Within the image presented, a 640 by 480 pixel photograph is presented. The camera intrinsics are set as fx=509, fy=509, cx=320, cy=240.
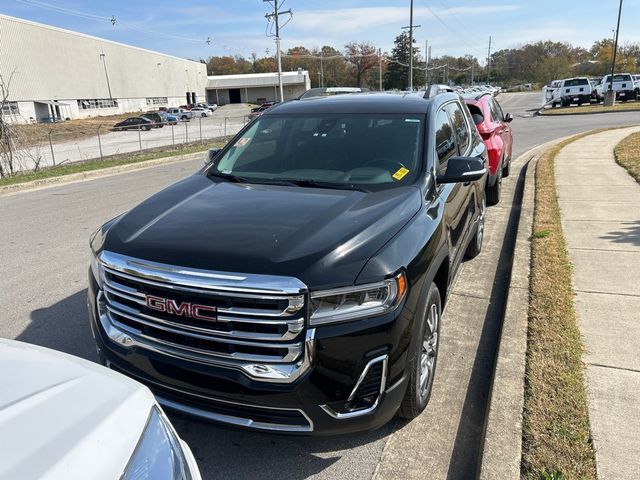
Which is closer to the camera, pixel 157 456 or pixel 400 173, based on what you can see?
pixel 157 456

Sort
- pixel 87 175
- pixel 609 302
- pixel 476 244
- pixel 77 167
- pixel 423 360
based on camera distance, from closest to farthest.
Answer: pixel 423 360, pixel 609 302, pixel 476 244, pixel 87 175, pixel 77 167

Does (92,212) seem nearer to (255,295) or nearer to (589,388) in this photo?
(255,295)

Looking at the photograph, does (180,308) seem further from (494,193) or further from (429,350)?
(494,193)

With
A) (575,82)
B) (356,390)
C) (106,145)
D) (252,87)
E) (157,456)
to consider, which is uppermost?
(252,87)

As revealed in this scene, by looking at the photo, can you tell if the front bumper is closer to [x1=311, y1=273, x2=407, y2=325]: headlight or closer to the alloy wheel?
[x1=311, y1=273, x2=407, y2=325]: headlight

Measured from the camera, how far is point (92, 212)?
877cm

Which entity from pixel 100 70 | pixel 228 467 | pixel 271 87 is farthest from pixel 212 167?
pixel 271 87

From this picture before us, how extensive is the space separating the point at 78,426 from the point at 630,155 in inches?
540

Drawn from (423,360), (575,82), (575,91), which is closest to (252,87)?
(575,82)

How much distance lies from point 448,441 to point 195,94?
113m

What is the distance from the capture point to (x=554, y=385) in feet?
10.4

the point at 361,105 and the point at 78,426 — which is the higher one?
the point at 361,105

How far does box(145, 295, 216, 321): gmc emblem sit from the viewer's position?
2354 mm

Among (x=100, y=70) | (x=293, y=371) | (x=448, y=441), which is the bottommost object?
(x=448, y=441)
